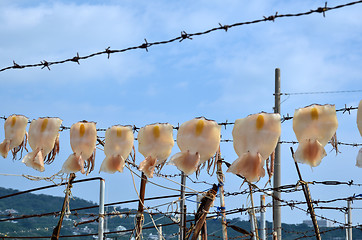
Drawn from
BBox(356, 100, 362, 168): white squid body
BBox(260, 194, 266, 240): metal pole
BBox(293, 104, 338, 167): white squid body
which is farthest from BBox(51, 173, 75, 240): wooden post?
BBox(356, 100, 362, 168): white squid body

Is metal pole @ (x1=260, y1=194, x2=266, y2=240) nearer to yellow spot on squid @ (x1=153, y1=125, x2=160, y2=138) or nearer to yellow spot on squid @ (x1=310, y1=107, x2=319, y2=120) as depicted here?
yellow spot on squid @ (x1=153, y1=125, x2=160, y2=138)

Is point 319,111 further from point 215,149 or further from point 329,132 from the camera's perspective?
point 215,149

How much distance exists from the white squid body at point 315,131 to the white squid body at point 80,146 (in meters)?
1.24

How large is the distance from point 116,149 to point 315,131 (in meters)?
1.16

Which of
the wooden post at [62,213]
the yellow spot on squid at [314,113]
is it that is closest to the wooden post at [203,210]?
the wooden post at [62,213]

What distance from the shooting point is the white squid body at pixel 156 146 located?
324 cm

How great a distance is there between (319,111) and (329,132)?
0.12 meters

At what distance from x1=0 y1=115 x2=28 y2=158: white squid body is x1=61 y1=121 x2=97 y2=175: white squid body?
0.48 m

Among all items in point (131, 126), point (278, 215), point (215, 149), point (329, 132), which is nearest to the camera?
point (329, 132)

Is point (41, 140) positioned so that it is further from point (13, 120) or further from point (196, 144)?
point (196, 144)

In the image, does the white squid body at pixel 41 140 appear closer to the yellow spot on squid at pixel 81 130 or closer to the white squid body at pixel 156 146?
the yellow spot on squid at pixel 81 130

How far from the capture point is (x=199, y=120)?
3.11m

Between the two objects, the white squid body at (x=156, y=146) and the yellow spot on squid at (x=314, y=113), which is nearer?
the yellow spot on squid at (x=314, y=113)

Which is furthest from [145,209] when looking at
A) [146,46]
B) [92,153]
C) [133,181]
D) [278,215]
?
[278,215]
